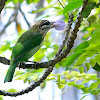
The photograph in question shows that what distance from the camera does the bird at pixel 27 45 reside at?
1366 mm

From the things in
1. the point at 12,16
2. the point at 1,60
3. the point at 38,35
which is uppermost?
the point at 12,16

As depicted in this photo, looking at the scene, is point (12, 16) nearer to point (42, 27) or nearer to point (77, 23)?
point (42, 27)

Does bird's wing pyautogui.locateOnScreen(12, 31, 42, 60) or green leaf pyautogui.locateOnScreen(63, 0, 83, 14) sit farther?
bird's wing pyautogui.locateOnScreen(12, 31, 42, 60)

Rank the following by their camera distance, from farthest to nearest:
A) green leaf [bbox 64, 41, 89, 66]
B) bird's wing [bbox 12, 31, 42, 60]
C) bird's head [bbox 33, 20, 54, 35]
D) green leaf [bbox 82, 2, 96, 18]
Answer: bird's head [bbox 33, 20, 54, 35]
bird's wing [bbox 12, 31, 42, 60]
green leaf [bbox 82, 2, 96, 18]
green leaf [bbox 64, 41, 89, 66]

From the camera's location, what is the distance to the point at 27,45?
5.12 feet

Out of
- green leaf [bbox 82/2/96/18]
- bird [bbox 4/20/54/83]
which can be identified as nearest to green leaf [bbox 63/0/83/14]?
green leaf [bbox 82/2/96/18]

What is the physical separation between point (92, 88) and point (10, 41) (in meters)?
0.85

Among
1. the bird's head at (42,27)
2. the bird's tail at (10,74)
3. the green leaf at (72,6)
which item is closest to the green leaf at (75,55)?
the green leaf at (72,6)

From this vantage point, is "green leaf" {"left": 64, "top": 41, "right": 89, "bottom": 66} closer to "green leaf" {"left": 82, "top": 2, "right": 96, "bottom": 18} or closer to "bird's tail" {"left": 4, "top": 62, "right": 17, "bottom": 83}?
"green leaf" {"left": 82, "top": 2, "right": 96, "bottom": 18}

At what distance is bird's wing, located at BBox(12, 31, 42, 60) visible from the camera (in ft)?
4.73

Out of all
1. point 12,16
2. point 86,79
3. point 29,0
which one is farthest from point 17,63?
point 12,16

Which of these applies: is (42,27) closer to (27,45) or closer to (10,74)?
(27,45)

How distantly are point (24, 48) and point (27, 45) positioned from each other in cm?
5

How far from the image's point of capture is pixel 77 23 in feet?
3.44
